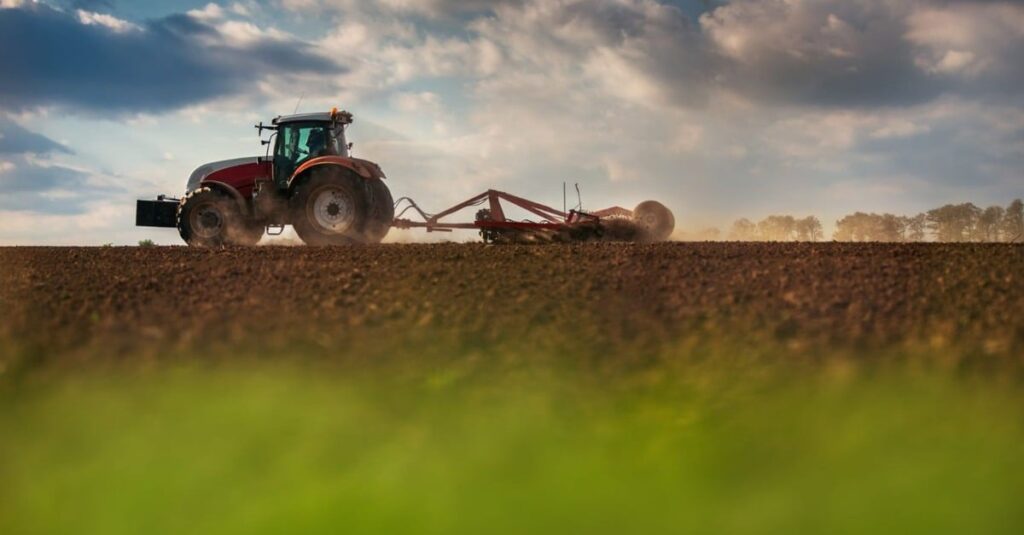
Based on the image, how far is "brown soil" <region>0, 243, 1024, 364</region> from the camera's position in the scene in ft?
10.7

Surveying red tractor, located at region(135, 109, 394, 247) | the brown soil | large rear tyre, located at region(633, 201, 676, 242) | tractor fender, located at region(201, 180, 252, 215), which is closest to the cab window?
red tractor, located at region(135, 109, 394, 247)

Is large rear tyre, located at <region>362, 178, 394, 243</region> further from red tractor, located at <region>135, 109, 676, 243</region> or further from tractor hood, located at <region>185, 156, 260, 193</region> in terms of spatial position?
tractor hood, located at <region>185, 156, 260, 193</region>

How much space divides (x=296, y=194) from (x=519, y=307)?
8339 mm

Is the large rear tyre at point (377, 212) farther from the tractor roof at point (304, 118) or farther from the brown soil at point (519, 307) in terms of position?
the brown soil at point (519, 307)

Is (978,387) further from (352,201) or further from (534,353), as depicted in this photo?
(352,201)

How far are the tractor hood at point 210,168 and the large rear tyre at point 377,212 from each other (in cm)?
225

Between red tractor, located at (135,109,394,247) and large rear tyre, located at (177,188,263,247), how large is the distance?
14mm

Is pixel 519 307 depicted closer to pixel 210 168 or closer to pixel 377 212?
pixel 377 212

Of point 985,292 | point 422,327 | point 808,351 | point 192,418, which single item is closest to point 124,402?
point 192,418

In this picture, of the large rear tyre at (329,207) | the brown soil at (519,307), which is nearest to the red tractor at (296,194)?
the large rear tyre at (329,207)

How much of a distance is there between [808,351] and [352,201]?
9.08 m

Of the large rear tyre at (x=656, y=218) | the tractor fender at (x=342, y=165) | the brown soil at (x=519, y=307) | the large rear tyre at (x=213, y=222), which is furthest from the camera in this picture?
the large rear tyre at (x=656, y=218)

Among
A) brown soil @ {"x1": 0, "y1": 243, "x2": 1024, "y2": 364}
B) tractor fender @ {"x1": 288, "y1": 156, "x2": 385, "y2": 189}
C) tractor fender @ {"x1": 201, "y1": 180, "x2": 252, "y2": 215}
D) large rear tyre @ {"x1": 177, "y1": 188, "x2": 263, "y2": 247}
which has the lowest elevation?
brown soil @ {"x1": 0, "y1": 243, "x2": 1024, "y2": 364}

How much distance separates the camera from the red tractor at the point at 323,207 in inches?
450
